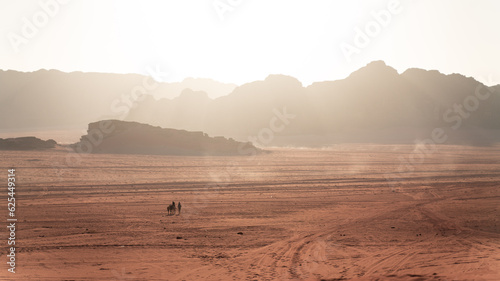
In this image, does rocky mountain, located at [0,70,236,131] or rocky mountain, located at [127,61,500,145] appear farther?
rocky mountain, located at [0,70,236,131]

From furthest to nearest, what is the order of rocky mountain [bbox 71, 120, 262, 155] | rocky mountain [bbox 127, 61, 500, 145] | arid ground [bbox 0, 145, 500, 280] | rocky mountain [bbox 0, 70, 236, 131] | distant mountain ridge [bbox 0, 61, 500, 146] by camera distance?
rocky mountain [bbox 0, 70, 236, 131]
rocky mountain [bbox 127, 61, 500, 145]
distant mountain ridge [bbox 0, 61, 500, 146]
rocky mountain [bbox 71, 120, 262, 155]
arid ground [bbox 0, 145, 500, 280]

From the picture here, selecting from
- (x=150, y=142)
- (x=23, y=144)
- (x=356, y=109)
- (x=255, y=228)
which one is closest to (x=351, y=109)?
(x=356, y=109)

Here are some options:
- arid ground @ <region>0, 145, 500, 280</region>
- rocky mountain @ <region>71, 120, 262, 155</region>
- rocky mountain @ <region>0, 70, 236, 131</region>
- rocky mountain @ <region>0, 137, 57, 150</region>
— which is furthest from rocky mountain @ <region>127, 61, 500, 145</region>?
arid ground @ <region>0, 145, 500, 280</region>

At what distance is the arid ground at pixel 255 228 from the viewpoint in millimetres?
10523

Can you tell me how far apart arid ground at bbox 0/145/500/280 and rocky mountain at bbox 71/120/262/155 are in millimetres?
20212

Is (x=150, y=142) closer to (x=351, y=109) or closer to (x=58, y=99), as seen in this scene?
(x=351, y=109)

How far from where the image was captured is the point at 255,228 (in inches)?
593

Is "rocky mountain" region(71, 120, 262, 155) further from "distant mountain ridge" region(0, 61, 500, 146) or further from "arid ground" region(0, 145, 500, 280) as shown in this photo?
"distant mountain ridge" region(0, 61, 500, 146)

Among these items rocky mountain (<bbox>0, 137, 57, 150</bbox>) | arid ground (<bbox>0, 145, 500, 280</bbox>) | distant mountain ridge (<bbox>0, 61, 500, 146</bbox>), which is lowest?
arid ground (<bbox>0, 145, 500, 280</bbox>)

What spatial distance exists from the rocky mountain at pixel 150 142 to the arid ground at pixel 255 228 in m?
20.2

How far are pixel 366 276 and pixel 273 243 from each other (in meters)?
3.70

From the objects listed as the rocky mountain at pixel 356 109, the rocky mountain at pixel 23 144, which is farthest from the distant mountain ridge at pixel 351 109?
the rocky mountain at pixel 23 144

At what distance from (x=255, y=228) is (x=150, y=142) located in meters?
38.7

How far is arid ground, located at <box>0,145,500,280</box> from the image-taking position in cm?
1052
